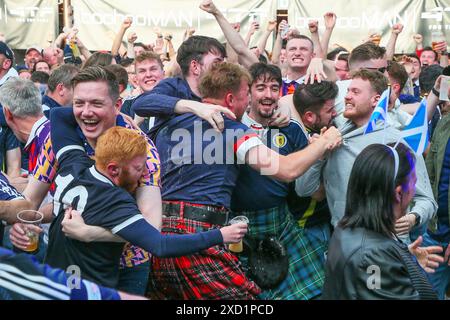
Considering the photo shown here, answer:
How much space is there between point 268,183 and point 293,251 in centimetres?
55

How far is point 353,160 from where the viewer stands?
481cm

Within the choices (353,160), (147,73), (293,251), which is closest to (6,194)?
(293,251)

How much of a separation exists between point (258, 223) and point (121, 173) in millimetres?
1420

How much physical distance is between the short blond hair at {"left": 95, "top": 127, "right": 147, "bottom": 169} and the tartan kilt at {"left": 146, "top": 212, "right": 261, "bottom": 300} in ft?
2.39

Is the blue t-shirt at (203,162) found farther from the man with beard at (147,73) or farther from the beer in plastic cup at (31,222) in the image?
the man with beard at (147,73)

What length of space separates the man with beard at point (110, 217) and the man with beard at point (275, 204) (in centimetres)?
99

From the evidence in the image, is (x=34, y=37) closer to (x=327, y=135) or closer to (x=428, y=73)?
(x=428, y=73)

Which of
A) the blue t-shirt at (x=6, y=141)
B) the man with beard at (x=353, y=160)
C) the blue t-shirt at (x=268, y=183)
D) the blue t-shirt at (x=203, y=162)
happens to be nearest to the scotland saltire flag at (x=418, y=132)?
the man with beard at (x=353, y=160)

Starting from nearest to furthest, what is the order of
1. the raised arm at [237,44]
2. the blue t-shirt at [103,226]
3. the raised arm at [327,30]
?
1. the blue t-shirt at [103,226]
2. the raised arm at [237,44]
3. the raised arm at [327,30]

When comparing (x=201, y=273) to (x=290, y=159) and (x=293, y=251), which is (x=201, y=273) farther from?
(x=293, y=251)

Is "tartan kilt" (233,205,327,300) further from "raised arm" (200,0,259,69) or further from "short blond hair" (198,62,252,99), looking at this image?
"raised arm" (200,0,259,69)

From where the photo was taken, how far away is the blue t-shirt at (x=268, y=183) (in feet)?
16.7

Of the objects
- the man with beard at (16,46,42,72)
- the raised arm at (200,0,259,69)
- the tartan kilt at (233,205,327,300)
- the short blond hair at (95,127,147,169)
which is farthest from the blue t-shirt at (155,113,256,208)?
the man with beard at (16,46,42,72)

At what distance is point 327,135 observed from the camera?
452 centimetres
